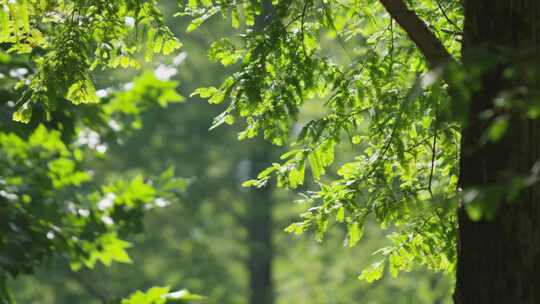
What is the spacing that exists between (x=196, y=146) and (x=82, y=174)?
16217mm

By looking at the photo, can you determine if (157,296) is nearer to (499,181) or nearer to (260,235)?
(499,181)

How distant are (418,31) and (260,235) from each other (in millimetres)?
19980

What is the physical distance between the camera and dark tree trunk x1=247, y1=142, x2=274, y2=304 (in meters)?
23.0

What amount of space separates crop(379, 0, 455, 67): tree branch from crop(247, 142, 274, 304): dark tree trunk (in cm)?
1839

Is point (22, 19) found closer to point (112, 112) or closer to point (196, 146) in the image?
point (112, 112)

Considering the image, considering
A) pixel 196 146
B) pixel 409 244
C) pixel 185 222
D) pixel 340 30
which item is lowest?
pixel 409 244

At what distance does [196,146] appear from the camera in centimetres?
2430

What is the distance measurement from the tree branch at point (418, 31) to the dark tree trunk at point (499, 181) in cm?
22

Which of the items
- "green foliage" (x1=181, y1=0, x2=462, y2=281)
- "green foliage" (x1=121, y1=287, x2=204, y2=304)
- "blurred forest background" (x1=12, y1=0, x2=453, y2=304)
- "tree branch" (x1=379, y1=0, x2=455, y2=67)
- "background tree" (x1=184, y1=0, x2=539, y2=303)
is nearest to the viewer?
"background tree" (x1=184, y1=0, x2=539, y2=303)

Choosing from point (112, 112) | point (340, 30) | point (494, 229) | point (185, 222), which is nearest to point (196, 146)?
point (185, 222)

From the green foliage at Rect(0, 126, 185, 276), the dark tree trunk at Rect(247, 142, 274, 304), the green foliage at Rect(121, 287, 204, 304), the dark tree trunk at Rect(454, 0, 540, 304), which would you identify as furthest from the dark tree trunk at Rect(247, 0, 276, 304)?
the dark tree trunk at Rect(454, 0, 540, 304)

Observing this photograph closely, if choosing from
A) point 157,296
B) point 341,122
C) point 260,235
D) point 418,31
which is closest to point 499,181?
point 418,31

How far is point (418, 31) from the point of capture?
13.4ft

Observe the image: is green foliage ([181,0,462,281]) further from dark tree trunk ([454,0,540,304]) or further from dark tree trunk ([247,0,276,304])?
dark tree trunk ([247,0,276,304])
